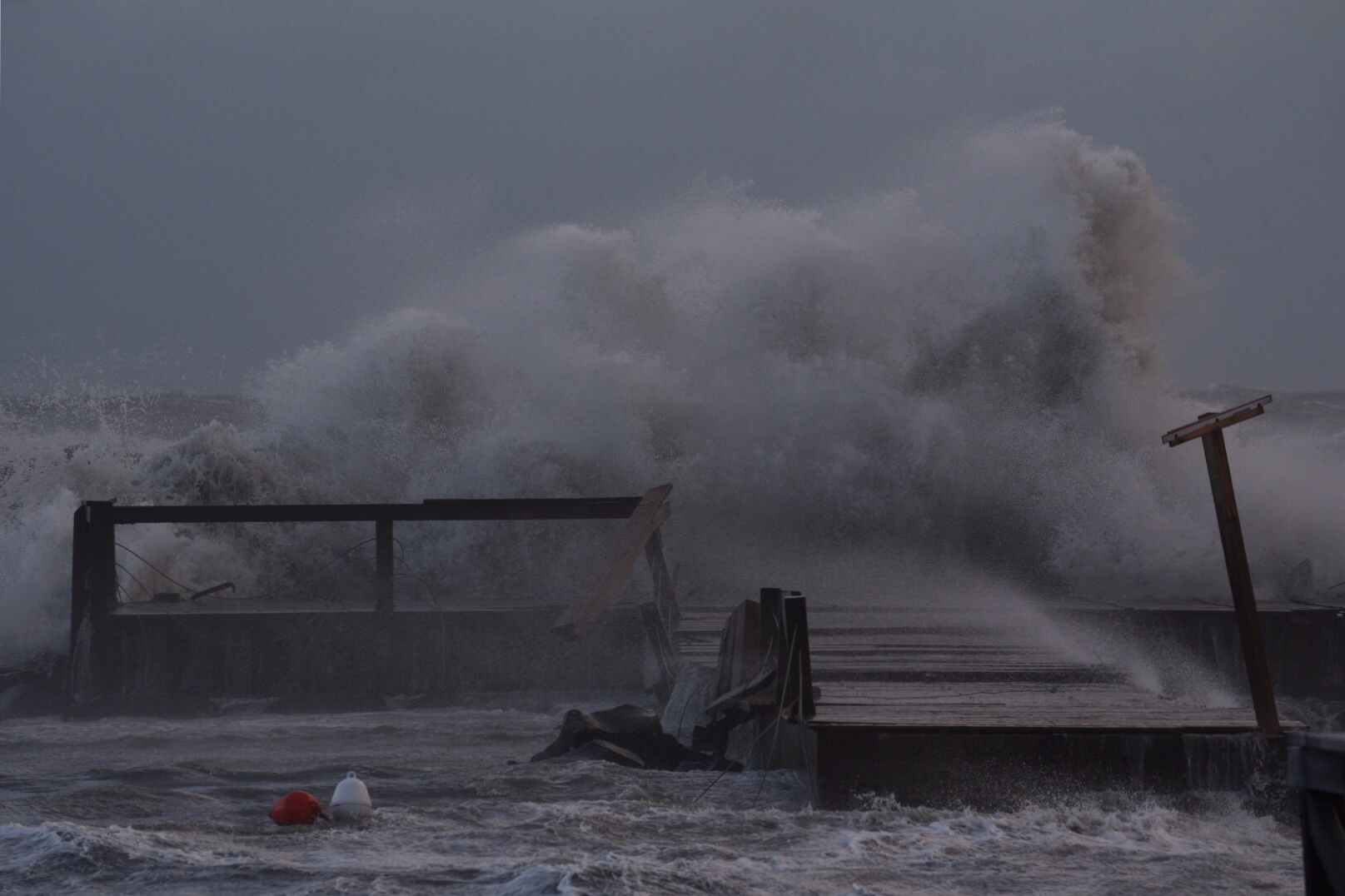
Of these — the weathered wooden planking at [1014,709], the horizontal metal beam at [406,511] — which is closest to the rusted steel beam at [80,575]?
the horizontal metal beam at [406,511]

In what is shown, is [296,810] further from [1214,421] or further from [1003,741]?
[1214,421]

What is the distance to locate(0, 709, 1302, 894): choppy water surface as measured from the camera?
15.7 ft

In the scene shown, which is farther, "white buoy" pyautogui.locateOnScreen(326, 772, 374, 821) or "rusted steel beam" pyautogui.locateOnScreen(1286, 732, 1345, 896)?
"white buoy" pyautogui.locateOnScreen(326, 772, 374, 821)

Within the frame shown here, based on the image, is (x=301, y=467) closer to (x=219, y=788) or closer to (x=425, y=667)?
(x=425, y=667)

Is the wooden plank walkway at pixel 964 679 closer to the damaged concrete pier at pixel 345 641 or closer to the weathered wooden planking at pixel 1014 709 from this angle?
the weathered wooden planking at pixel 1014 709

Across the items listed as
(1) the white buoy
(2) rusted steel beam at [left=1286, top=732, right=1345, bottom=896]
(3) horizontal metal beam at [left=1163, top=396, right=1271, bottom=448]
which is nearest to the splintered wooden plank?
(1) the white buoy

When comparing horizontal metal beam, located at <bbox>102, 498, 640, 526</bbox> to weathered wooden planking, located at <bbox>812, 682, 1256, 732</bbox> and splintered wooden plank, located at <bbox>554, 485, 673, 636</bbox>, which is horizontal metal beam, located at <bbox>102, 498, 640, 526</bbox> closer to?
splintered wooden plank, located at <bbox>554, 485, 673, 636</bbox>

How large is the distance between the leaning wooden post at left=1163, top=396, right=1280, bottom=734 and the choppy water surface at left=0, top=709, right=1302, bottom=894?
1.70 feet

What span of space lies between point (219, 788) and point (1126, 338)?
53.8ft

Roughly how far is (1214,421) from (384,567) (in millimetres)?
6471

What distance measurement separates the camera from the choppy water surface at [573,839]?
4797 millimetres

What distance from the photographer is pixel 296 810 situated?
5.79 metres

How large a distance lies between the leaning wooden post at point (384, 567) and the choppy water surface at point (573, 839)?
8.76ft

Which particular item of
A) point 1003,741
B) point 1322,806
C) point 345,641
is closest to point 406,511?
point 345,641
